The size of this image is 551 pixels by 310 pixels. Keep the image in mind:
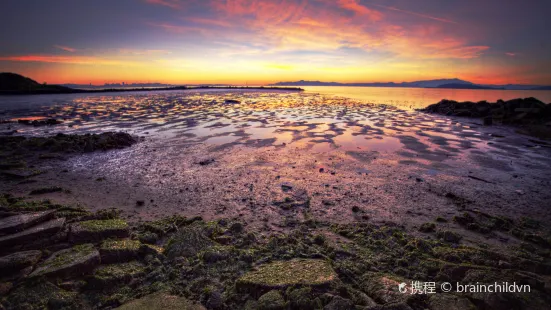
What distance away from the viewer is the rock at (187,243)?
11.2 feet

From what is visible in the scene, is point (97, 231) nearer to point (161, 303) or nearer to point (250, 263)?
point (161, 303)

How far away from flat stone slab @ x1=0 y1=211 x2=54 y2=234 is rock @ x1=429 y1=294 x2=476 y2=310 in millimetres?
5311

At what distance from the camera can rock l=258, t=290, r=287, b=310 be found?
8.11 ft

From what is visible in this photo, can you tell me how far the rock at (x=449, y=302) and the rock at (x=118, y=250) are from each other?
369cm

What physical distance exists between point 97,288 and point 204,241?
1.33m

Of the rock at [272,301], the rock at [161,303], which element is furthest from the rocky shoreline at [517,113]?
the rock at [161,303]

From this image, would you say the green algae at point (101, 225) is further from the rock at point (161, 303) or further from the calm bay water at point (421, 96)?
the calm bay water at point (421, 96)

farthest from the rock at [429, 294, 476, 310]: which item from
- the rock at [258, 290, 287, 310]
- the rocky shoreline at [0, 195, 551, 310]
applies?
the rock at [258, 290, 287, 310]

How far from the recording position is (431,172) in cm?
686

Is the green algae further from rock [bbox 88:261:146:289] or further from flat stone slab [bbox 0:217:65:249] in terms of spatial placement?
rock [bbox 88:261:146:289]

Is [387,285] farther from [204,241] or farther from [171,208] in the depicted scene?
[171,208]

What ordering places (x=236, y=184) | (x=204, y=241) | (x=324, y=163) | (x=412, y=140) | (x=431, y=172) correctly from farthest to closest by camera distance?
1. (x=412, y=140)
2. (x=324, y=163)
3. (x=431, y=172)
4. (x=236, y=184)
5. (x=204, y=241)

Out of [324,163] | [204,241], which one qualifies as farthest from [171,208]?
[324,163]

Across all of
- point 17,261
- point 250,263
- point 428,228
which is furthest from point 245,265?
point 428,228
